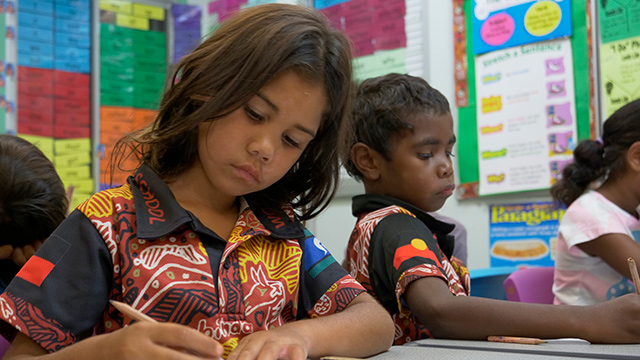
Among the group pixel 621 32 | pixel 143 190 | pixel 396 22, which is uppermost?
pixel 396 22

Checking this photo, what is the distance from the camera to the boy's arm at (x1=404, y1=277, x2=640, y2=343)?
1.13 metres

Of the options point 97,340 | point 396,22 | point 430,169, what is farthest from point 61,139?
point 97,340

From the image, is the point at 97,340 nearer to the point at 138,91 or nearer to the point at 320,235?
the point at 320,235

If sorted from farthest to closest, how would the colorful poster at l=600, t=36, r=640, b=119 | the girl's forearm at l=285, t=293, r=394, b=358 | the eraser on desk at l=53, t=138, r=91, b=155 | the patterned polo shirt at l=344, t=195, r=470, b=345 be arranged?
the eraser on desk at l=53, t=138, r=91, b=155 < the colorful poster at l=600, t=36, r=640, b=119 < the patterned polo shirt at l=344, t=195, r=470, b=345 < the girl's forearm at l=285, t=293, r=394, b=358

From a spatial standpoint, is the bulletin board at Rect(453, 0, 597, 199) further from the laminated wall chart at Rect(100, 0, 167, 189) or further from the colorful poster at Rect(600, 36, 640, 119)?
the laminated wall chart at Rect(100, 0, 167, 189)

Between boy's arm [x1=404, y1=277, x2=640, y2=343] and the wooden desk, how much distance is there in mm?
34

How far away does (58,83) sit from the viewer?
11.2 ft

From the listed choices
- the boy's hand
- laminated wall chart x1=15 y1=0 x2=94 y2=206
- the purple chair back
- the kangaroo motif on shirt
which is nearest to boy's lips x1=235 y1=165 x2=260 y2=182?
the kangaroo motif on shirt

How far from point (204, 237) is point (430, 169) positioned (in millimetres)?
690

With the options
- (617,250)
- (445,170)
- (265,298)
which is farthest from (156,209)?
(617,250)

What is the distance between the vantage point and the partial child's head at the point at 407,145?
1.51 metres

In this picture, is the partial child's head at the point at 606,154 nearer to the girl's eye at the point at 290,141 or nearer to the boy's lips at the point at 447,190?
the boy's lips at the point at 447,190

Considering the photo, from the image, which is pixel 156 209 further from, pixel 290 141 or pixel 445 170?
pixel 445 170

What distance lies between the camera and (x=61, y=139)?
345 cm
